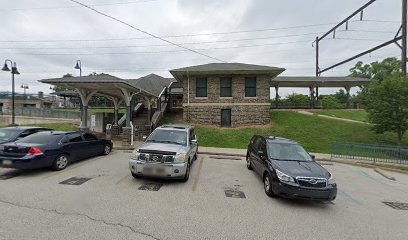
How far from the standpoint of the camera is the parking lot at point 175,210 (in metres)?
3.51

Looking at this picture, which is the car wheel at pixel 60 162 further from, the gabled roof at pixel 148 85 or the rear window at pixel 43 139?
the gabled roof at pixel 148 85

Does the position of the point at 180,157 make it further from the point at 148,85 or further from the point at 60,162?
the point at 148,85

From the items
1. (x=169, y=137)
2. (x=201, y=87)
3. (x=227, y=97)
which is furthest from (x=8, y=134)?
(x=227, y=97)

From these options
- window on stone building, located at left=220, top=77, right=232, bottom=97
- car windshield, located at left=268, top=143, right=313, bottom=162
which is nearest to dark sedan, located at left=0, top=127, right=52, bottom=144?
car windshield, located at left=268, top=143, right=313, bottom=162

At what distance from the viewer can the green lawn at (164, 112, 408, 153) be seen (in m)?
14.0

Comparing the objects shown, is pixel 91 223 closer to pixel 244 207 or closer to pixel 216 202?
pixel 216 202

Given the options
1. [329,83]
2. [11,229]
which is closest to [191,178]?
[11,229]

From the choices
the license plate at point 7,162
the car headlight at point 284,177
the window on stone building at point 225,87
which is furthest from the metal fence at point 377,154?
the license plate at point 7,162

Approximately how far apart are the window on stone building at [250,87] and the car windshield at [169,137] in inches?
478

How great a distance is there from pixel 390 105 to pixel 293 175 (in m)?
11.2

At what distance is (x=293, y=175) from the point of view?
5051 millimetres

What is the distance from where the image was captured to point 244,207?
470 centimetres

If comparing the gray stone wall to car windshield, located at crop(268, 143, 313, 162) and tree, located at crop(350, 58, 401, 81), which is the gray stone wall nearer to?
car windshield, located at crop(268, 143, 313, 162)

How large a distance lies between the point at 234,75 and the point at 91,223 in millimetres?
16288
